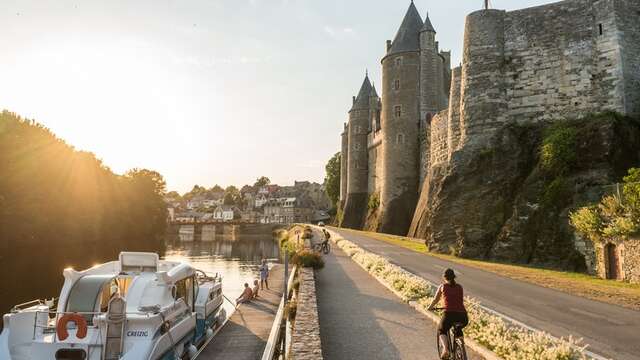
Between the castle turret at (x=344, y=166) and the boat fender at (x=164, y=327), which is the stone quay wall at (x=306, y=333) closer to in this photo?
the boat fender at (x=164, y=327)

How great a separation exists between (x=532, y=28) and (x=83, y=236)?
175ft

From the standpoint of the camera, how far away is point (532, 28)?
2909 centimetres

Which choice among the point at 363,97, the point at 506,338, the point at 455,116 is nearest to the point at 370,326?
the point at 506,338

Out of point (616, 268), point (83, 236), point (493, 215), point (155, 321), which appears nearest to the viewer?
point (155, 321)

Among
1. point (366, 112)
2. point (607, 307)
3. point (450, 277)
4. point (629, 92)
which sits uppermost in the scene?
point (366, 112)

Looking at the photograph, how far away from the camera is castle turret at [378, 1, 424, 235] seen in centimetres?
5103

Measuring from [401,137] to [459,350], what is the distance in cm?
4542

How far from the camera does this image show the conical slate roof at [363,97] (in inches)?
2820

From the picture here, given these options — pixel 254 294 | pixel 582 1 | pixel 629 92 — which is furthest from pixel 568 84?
pixel 254 294

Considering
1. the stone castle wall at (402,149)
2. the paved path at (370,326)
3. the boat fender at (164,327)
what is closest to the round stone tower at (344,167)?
the stone castle wall at (402,149)

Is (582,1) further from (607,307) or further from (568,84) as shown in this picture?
(607,307)

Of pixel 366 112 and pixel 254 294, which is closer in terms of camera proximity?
pixel 254 294

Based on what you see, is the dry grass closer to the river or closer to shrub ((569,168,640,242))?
shrub ((569,168,640,242))

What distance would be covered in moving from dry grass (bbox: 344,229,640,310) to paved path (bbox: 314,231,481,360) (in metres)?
6.34
